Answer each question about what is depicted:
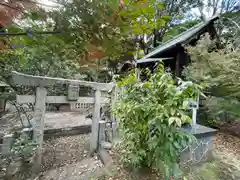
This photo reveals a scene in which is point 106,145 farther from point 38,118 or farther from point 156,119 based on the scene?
point 156,119

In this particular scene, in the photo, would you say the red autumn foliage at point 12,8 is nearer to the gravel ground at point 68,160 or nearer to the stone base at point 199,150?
the gravel ground at point 68,160

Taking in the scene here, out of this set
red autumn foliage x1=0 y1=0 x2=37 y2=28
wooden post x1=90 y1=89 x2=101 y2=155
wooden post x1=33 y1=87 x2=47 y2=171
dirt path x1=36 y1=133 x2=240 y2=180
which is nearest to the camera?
red autumn foliage x1=0 y1=0 x2=37 y2=28

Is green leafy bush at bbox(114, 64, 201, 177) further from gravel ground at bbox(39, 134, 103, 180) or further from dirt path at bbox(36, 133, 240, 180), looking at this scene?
gravel ground at bbox(39, 134, 103, 180)

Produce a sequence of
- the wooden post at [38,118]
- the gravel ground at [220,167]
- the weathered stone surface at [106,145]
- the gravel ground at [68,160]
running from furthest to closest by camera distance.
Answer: the weathered stone surface at [106,145]
the wooden post at [38,118]
the gravel ground at [68,160]
the gravel ground at [220,167]

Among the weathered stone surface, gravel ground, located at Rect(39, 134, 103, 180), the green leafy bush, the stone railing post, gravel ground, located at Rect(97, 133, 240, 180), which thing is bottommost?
gravel ground, located at Rect(39, 134, 103, 180)

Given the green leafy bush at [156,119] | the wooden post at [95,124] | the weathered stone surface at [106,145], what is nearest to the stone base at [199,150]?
the green leafy bush at [156,119]

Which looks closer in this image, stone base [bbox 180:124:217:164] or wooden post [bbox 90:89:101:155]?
stone base [bbox 180:124:217:164]

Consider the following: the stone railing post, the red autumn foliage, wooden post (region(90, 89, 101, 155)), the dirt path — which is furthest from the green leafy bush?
the stone railing post

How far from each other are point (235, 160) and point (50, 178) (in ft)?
12.7

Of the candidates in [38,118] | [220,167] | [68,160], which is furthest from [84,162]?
[220,167]

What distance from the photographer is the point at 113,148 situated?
Result: 3.22m

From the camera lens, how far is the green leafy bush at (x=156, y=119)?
1650 mm

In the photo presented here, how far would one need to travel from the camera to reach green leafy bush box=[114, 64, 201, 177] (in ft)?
5.41

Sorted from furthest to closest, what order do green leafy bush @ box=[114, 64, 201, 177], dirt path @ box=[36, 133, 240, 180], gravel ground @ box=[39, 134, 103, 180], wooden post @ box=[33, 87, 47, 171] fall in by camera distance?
wooden post @ box=[33, 87, 47, 171], gravel ground @ box=[39, 134, 103, 180], dirt path @ box=[36, 133, 240, 180], green leafy bush @ box=[114, 64, 201, 177]
